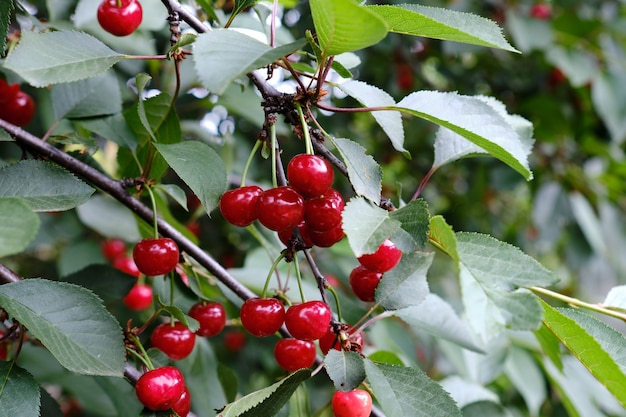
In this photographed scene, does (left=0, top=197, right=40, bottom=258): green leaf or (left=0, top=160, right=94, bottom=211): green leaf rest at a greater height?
(left=0, top=197, right=40, bottom=258): green leaf

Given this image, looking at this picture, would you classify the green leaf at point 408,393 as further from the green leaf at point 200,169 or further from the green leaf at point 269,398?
the green leaf at point 200,169

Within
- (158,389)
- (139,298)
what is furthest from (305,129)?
(139,298)

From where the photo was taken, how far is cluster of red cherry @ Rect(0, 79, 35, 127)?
1188 mm

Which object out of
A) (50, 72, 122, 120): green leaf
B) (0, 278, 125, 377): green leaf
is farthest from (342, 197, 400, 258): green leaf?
(50, 72, 122, 120): green leaf

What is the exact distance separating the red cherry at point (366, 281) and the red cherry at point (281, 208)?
21 centimetres

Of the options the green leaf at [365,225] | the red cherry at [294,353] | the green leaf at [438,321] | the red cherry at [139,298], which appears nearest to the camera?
the green leaf at [365,225]

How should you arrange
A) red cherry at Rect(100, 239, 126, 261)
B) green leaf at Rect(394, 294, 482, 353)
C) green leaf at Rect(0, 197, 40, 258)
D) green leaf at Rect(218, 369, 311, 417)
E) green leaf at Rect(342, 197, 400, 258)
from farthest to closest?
red cherry at Rect(100, 239, 126, 261)
green leaf at Rect(394, 294, 482, 353)
green leaf at Rect(218, 369, 311, 417)
green leaf at Rect(342, 197, 400, 258)
green leaf at Rect(0, 197, 40, 258)

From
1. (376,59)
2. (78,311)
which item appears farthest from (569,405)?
(376,59)

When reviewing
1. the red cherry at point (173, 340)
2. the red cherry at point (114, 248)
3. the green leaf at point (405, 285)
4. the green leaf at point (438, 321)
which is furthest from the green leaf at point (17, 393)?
the red cherry at point (114, 248)

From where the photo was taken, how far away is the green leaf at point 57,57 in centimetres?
77

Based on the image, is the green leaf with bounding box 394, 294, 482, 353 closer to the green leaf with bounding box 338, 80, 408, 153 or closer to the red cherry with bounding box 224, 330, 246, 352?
the green leaf with bounding box 338, 80, 408, 153

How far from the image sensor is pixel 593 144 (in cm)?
297

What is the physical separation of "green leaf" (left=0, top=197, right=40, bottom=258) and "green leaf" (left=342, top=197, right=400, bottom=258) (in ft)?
1.07

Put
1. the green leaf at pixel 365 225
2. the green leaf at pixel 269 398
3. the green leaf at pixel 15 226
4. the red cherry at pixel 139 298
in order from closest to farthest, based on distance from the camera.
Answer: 1. the green leaf at pixel 15 226
2. the green leaf at pixel 365 225
3. the green leaf at pixel 269 398
4. the red cherry at pixel 139 298
